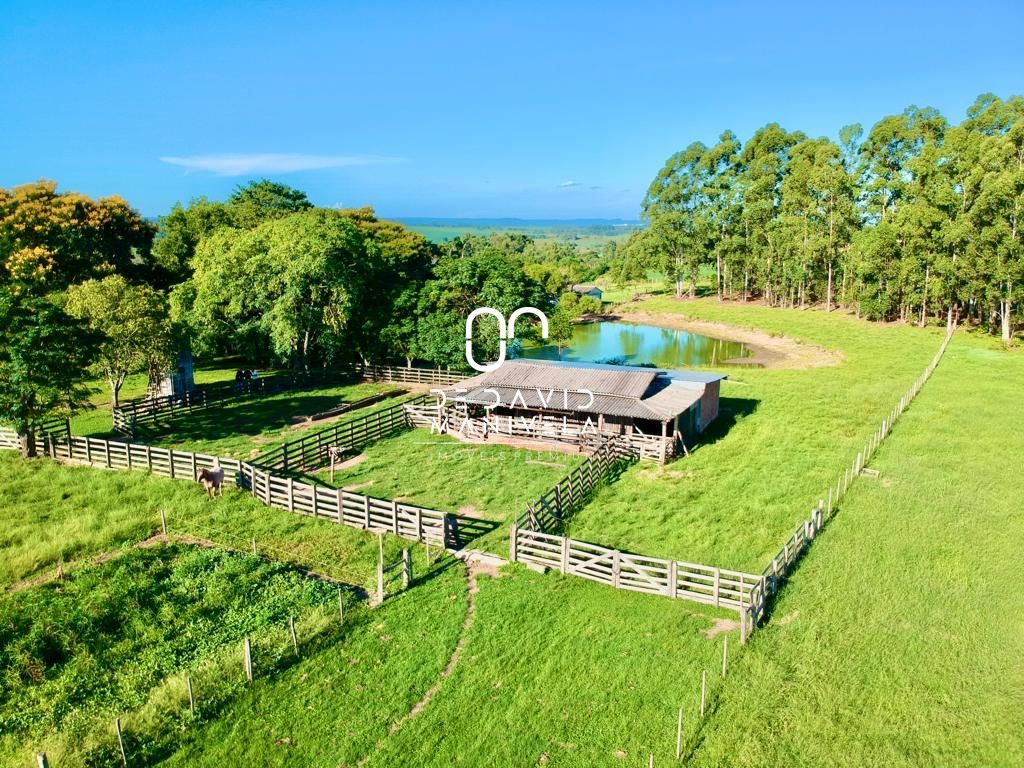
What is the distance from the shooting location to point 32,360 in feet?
73.7

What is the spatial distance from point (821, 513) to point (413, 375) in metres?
25.1

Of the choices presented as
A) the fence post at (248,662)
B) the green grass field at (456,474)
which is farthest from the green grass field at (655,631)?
the fence post at (248,662)

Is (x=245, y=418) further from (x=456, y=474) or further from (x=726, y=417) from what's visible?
(x=726, y=417)

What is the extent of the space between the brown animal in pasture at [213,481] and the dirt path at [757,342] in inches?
1447

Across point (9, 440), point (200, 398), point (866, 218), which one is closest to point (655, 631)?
point (9, 440)

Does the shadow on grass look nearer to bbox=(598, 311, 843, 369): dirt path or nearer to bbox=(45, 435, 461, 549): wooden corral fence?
bbox=(45, 435, 461, 549): wooden corral fence

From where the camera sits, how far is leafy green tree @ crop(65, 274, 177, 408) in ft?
87.7

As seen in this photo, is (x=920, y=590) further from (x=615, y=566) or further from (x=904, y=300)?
(x=904, y=300)

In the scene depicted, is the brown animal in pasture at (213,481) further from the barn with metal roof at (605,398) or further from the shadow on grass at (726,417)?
the shadow on grass at (726,417)

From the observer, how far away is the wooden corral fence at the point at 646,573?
13719mm

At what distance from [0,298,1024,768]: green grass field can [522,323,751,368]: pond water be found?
87.5 ft

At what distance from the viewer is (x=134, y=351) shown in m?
27.7

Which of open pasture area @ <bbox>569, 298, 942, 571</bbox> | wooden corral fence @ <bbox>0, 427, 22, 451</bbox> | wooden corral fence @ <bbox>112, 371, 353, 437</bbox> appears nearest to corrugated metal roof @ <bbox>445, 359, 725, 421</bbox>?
open pasture area @ <bbox>569, 298, 942, 571</bbox>

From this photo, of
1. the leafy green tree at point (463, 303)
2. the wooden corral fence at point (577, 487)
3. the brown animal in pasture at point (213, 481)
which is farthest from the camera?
the leafy green tree at point (463, 303)
